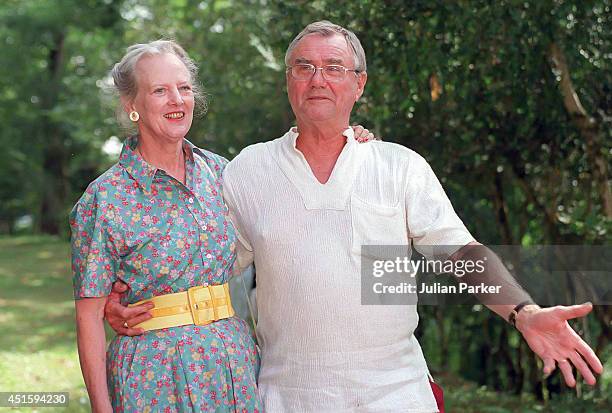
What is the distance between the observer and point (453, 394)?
6918mm

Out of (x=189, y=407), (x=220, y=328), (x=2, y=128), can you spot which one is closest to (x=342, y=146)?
(x=220, y=328)

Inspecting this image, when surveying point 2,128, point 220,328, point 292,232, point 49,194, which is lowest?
point 220,328

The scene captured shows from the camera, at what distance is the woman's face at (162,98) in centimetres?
271

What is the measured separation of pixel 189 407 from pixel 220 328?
10.2 inches

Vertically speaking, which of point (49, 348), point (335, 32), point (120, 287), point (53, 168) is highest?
point (53, 168)

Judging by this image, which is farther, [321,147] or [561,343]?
[321,147]

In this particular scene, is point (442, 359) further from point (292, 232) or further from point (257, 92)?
point (292, 232)

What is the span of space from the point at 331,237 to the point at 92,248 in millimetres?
709

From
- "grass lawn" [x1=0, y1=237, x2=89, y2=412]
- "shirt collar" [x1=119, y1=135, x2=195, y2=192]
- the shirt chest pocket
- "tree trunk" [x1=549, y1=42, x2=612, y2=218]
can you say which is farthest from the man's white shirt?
"grass lawn" [x1=0, y1=237, x2=89, y2=412]

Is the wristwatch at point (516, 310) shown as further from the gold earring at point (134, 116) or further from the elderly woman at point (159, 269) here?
the gold earring at point (134, 116)

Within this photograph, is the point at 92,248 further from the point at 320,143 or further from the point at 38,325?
the point at 38,325

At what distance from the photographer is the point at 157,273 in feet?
8.55

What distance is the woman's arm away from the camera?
257 cm

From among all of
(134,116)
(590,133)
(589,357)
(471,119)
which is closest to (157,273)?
(134,116)
